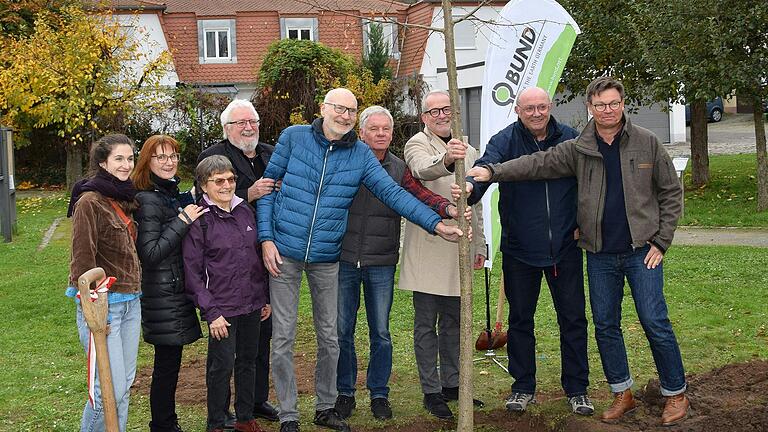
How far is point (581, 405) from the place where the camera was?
615cm

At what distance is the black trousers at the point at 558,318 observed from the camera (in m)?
6.17

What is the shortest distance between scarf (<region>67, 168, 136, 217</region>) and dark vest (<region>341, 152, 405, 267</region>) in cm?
152

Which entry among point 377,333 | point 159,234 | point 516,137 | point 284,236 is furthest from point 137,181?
point 516,137

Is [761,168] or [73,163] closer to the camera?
[761,168]

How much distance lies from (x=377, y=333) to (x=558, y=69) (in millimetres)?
3032

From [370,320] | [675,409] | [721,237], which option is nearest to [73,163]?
[721,237]

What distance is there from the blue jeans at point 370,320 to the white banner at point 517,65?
1807 millimetres

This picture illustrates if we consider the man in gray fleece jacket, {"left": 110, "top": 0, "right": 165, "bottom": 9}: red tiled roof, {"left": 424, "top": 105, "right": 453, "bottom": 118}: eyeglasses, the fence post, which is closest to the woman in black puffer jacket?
{"left": 424, "top": 105, "right": 453, "bottom": 118}: eyeglasses

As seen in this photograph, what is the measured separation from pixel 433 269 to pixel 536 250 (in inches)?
27.9

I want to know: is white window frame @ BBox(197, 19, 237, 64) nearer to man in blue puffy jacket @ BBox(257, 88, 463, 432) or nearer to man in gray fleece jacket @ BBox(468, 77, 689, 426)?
man in blue puffy jacket @ BBox(257, 88, 463, 432)

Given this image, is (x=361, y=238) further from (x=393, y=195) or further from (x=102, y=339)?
(x=102, y=339)

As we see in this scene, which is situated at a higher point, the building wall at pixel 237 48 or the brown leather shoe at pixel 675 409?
the building wall at pixel 237 48

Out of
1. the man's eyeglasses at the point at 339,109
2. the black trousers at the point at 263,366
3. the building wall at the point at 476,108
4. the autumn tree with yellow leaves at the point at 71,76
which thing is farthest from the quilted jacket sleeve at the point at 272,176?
the building wall at the point at 476,108

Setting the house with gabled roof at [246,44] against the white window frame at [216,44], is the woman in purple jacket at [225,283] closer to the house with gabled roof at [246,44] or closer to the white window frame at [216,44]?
the house with gabled roof at [246,44]
